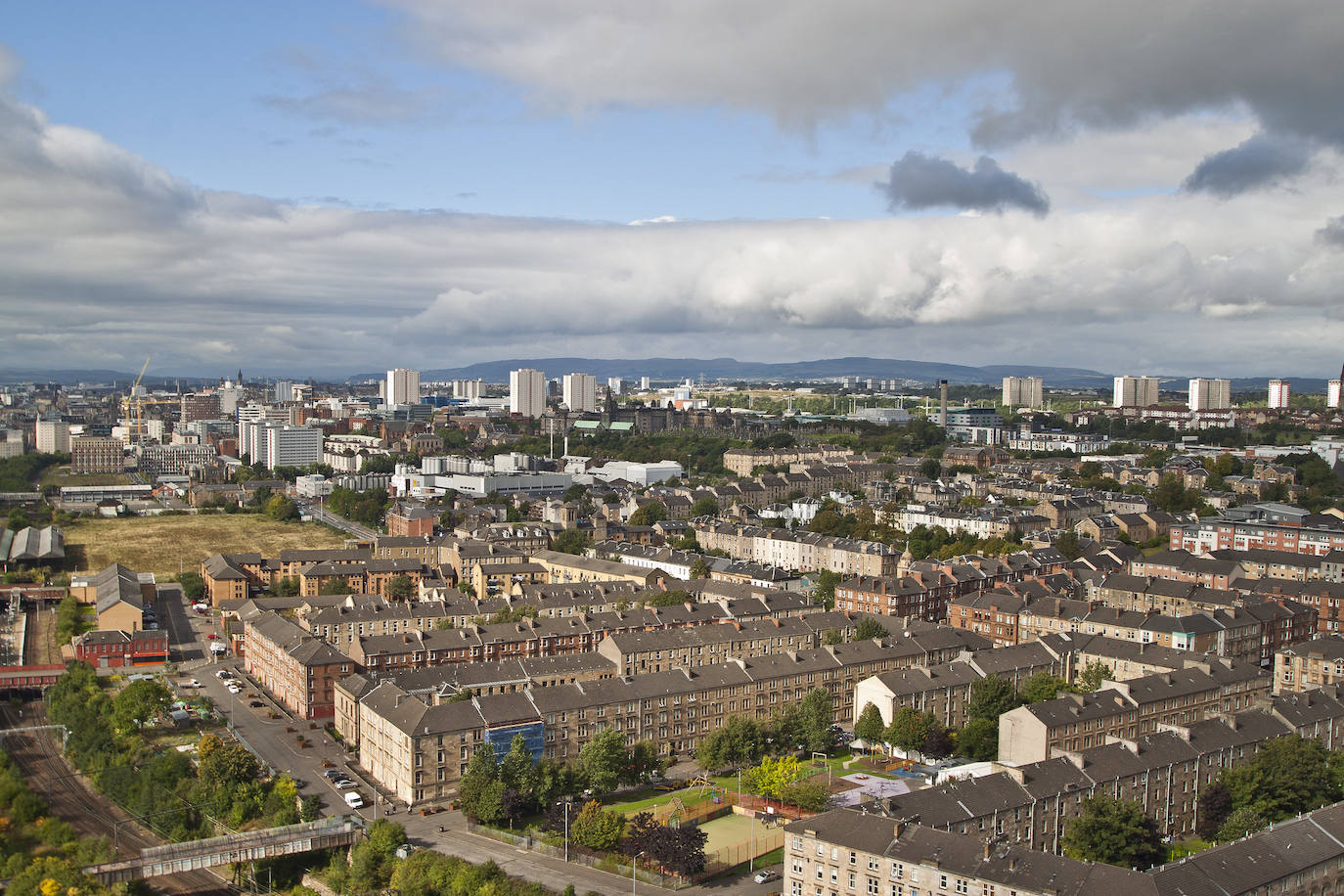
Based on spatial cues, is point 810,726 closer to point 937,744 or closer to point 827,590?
point 937,744

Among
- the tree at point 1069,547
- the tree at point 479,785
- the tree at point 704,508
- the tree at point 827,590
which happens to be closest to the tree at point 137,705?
the tree at point 479,785

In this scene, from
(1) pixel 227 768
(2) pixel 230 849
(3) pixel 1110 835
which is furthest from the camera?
(1) pixel 227 768

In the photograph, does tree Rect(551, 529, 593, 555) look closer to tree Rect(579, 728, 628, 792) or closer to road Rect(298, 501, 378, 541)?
road Rect(298, 501, 378, 541)

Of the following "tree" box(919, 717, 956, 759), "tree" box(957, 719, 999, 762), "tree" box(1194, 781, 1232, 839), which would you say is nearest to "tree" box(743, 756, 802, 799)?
"tree" box(919, 717, 956, 759)

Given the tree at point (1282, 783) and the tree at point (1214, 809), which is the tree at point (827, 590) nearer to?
the tree at point (1214, 809)

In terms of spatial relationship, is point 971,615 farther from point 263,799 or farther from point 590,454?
point 590,454

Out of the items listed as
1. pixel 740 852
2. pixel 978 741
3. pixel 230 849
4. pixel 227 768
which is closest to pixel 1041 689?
pixel 978 741

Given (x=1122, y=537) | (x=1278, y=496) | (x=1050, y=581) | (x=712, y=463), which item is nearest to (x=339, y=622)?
(x=1050, y=581)
